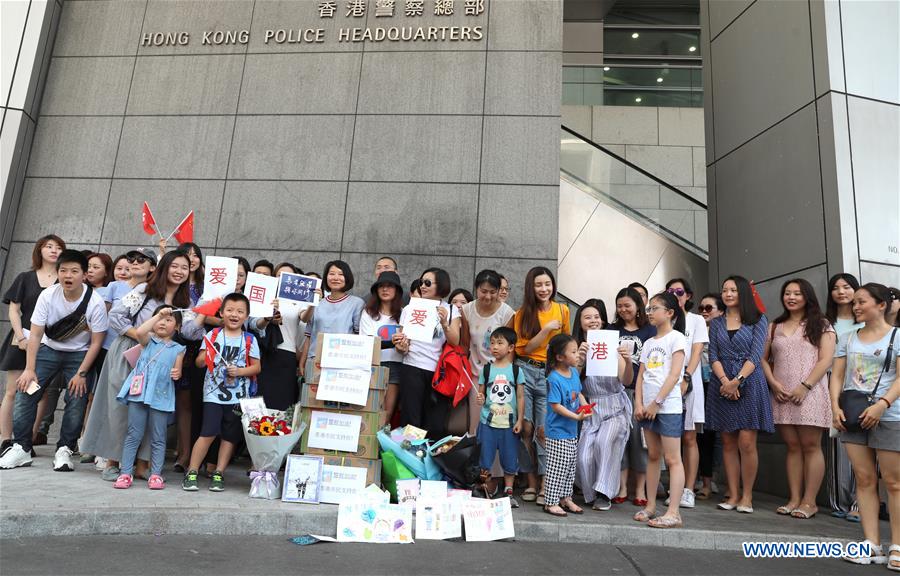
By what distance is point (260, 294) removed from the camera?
5406 millimetres

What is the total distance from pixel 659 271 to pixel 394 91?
4832 mm

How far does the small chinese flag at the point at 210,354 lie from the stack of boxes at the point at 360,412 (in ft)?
2.68

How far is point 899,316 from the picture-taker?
17.6 ft

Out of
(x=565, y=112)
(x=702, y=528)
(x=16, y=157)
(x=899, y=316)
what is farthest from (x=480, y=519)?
(x=565, y=112)

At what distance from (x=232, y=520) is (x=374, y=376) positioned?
1399 mm

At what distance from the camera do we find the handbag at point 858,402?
13.5 ft

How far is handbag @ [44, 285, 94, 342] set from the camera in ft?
17.7

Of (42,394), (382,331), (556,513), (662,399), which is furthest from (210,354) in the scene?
(662,399)

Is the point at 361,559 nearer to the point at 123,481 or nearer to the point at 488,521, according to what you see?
the point at 488,521

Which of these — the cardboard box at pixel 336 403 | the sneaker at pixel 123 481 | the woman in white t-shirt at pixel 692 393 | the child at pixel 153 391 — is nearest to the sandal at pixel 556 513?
the woman in white t-shirt at pixel 692 393

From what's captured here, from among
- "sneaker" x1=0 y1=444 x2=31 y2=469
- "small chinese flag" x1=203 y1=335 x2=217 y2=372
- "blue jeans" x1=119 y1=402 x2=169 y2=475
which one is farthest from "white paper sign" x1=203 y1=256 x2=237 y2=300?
"sneaker" x1=0 y1=444 x2=31 y2=469

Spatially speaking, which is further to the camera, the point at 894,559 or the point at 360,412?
the point at 360,412

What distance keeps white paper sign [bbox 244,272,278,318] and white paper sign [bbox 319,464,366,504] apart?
1.57 meters

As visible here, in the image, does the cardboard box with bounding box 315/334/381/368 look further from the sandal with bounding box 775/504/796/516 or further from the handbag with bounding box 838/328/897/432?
the sandal with bounding box 775/504/796/516
